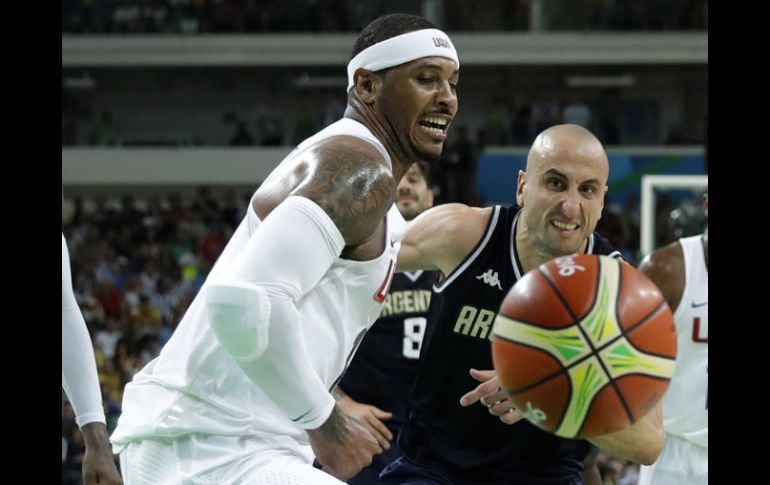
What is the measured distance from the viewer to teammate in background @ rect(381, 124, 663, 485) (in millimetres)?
4199

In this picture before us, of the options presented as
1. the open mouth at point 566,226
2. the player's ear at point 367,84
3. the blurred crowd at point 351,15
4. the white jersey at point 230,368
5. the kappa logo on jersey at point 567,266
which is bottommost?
the white jersey at point 230,368

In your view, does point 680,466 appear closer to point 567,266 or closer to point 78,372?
point 567,266

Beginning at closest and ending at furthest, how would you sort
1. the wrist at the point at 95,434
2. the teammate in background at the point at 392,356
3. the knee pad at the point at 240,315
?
the knee pad at the point at 240,315, the wrist at the point at 95,434, the teammate in background at the point at 392,356

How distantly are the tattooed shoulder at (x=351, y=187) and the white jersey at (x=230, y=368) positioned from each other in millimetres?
128

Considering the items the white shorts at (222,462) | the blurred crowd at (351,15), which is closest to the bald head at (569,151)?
the white shorts at (222,462)

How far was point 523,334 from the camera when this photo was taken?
3275mm

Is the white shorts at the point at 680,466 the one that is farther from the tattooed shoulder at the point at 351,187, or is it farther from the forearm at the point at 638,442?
the tattooed shoulder at the point at 351,187

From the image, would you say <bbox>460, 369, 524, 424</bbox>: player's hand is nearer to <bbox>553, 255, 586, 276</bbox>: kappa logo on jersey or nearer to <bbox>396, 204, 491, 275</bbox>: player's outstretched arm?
<bbox>553, 255, 586, 276</bbox>: kappa logo on jersey

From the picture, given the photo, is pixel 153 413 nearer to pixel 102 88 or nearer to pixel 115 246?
pixel 115 246

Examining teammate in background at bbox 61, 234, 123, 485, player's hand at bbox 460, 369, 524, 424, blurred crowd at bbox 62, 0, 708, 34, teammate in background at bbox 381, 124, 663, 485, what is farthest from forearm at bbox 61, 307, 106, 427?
blurred crowd at bbox 62, 0, 708, 34

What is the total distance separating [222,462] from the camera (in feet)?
10.6

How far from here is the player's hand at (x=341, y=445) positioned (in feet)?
10.2

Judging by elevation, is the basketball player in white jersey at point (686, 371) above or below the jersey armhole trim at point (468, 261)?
below

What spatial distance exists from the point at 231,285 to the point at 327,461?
53 centimetres
